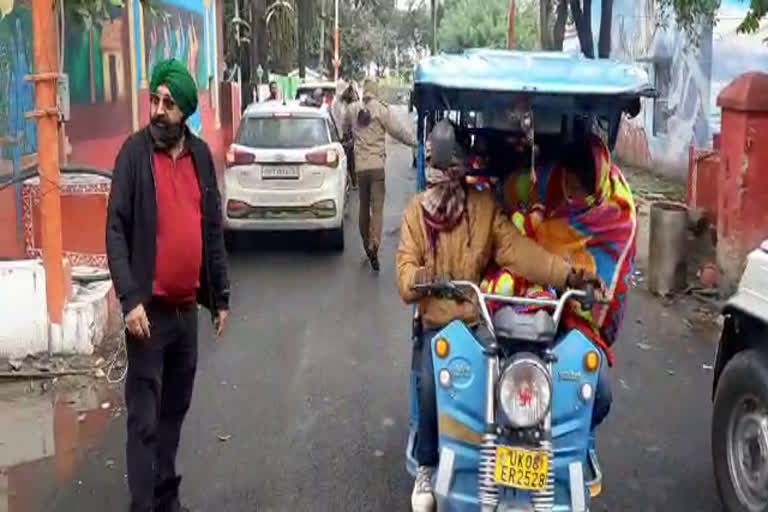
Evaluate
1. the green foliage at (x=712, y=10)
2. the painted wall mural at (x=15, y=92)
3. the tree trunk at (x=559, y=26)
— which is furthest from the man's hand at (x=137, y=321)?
the tree trunk at (x=559, y=26)

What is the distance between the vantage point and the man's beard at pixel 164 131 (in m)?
4.61

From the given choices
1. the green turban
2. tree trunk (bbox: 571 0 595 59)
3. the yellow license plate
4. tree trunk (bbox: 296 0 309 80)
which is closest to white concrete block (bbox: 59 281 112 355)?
the green turban

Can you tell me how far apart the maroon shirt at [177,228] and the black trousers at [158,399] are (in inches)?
4.4

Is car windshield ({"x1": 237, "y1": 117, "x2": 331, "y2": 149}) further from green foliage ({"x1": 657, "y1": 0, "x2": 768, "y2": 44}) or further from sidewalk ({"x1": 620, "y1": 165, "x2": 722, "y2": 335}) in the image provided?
green foliage ({"x1": 657, "y1": 0, "x2": 768, "y2": 44})

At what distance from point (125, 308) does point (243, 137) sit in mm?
8587

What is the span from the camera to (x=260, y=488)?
5402mm

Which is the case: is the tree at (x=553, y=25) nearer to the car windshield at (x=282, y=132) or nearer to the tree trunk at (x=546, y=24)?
the tree trunk at (x=546, y=24)

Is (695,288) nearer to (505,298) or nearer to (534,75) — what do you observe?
(534,75)

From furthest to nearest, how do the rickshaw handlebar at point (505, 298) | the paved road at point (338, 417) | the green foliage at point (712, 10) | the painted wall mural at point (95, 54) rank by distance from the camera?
the painted wall mural at point (95, 54) → the green foliage at point (712, 10) → the paved road at point (338, 417) → the rickshaw handlebar at point (505, 298)

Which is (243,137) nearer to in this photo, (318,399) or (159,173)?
(318,399)

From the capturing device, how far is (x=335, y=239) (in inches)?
505

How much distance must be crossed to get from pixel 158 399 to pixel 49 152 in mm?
3242

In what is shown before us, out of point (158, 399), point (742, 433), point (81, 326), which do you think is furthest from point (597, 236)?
point (81, 326)

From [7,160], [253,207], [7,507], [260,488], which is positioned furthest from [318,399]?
[253,207]
